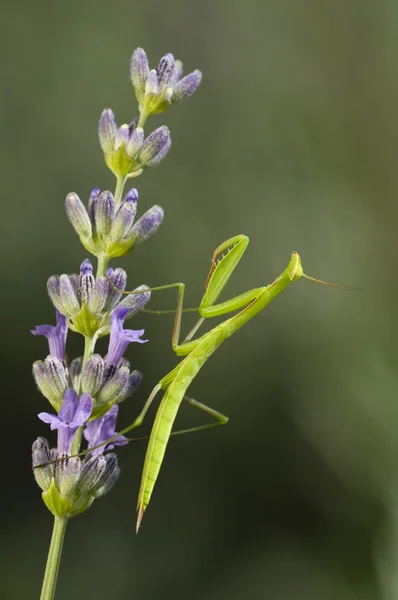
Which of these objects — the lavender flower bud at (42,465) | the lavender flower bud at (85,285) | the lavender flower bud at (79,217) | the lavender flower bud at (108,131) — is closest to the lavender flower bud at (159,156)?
the lavender flower bud at (108,131)

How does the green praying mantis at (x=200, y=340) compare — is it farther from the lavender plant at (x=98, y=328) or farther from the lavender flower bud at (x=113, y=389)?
the lavender flower bud at (x=113, y=389)

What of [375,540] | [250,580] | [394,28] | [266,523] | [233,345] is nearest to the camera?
[375,540]

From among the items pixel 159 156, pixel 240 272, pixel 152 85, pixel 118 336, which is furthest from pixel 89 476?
pixel 240 272

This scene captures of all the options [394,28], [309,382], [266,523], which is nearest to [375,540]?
[266,523]

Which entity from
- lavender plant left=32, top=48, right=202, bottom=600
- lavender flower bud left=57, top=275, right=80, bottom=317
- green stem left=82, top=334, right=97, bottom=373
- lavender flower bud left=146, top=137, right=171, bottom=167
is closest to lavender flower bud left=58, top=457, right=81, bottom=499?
lavender plant left=32, top=48, right=202, bottom=600

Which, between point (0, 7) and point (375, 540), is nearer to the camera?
point (375, 540)

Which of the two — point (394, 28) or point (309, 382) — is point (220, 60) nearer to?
point (394, 28)

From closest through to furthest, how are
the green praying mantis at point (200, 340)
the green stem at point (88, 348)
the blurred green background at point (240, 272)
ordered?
the green stem at point (88, 348), the green praying mantis at point (200, 340), the blurred green background at point (240, 272)
